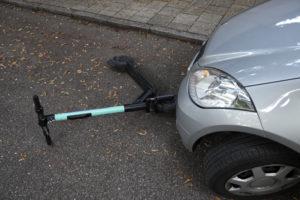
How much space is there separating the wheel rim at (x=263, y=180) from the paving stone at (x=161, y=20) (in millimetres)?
2773

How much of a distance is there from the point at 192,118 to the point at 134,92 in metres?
1.46

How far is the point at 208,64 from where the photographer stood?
250cm

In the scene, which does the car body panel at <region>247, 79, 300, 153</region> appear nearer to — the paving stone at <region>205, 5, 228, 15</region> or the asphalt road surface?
the asphalt road surface

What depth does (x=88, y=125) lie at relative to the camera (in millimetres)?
3342

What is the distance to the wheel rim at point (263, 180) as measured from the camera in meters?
2.32

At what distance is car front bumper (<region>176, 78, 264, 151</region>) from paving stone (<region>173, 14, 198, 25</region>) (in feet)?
7.73

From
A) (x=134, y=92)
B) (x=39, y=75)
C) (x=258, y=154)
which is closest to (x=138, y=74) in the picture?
(x=134, y=92)

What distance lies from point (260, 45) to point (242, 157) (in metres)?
0.72

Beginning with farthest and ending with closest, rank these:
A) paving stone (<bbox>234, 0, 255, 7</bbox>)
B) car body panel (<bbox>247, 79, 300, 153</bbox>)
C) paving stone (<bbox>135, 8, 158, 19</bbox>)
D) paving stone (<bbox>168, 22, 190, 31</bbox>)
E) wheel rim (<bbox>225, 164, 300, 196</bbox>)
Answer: paving stone (<bbox>234, 0, 255, 7</bbox>) < paving stone (<bbox>135, 8, 158, 19</bbox>) < paving stone (<bbox>168, 22, 190, 31</bbox>) < wheel rim (<bbox>225, 164, 300, 196</bbox>) < car body panel (<bbox>247, 79, 300, 153</bbox>)

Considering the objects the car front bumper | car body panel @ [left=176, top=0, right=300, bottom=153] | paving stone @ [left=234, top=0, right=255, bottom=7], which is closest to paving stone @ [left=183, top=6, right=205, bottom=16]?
paving stone @ [left=234, top=0, right=255, bottom=7]

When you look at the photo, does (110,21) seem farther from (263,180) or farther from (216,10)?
(263,180)

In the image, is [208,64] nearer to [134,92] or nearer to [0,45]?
[134,92]

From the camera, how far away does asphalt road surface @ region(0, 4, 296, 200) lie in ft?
9.18

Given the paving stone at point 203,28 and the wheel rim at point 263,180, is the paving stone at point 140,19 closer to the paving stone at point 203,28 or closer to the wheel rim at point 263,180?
the paving stone at point 203,28
